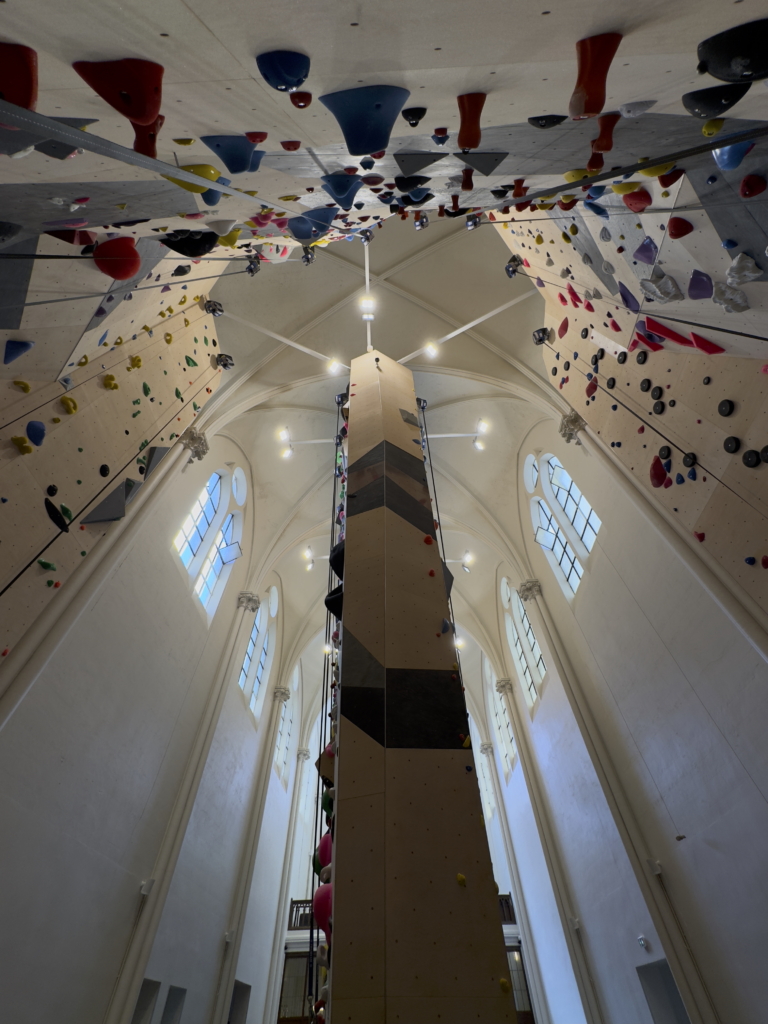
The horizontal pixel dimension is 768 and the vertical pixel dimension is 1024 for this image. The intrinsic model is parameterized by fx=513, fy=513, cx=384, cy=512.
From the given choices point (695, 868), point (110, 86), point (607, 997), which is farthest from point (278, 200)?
point (607, 997)

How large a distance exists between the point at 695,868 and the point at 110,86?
25.7 feet

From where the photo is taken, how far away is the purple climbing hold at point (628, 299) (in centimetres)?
491

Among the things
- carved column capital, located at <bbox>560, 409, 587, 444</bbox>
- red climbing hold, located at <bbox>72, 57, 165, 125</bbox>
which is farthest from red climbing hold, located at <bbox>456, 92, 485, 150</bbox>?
carved column capital, located at <bbox>560, 409, 587, 444</bbox>

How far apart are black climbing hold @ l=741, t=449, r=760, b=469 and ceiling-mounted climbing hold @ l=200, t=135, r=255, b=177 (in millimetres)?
4643

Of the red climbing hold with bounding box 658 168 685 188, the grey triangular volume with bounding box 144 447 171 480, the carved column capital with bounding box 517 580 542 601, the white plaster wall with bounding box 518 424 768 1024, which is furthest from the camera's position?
the carved column capital with bounding box 517 580 542 601

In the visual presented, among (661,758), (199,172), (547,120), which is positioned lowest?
(547,120)

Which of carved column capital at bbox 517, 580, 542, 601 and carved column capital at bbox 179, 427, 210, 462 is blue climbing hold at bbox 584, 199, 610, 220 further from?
carved column capital at bbox 517, 580, 542, 601

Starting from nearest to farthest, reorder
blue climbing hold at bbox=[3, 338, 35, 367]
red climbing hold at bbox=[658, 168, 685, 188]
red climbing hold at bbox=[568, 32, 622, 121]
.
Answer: red climbing hold at bbox=[568, 32, 622, 121] < red climbing hold at bbox=[658, 168, 685, 188] < blue climbing hold at bbox=[3, 338, 35, 367]

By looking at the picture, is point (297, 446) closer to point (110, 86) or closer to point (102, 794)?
point (102, 794)

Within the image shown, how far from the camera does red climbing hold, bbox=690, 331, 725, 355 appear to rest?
459 cm

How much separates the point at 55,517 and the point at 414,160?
14.0 ft

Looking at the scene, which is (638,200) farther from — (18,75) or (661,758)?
(661,758)

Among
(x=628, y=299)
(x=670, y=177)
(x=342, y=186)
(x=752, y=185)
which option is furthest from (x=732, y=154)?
(x=628, y=299)

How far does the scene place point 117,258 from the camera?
12.7 ft
